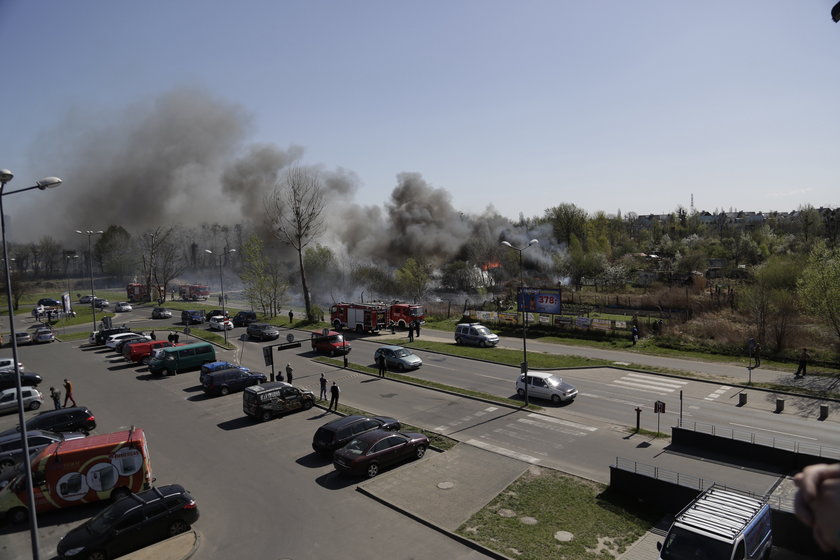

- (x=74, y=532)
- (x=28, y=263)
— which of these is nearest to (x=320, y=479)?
(x=74, y=532)

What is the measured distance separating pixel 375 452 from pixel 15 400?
18267 mm

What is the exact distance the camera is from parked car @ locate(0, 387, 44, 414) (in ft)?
74.4

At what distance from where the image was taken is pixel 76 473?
13.5m

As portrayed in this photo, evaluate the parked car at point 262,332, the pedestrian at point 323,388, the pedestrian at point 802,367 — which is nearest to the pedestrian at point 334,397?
the pedestrian at point 323,388

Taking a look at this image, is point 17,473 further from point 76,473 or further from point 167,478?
point 167,478

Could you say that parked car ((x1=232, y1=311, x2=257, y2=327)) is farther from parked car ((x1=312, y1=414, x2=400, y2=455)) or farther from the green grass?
the green grass

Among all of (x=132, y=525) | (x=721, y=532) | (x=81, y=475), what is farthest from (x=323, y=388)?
(x=721, y=532)

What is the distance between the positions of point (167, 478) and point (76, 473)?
253cm

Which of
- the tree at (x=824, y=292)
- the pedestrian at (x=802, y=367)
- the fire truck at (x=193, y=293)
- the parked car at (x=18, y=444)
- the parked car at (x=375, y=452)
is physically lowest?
the pedestrian at (x=802, y=367)

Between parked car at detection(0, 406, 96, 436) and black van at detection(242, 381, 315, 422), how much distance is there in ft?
18.5

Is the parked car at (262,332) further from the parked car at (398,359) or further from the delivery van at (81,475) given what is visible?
the delivery van at (81,475)

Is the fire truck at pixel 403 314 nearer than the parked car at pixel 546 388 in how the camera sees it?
No

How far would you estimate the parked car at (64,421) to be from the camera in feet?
62.4

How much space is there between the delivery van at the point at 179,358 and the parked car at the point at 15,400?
5.44 meters
